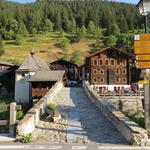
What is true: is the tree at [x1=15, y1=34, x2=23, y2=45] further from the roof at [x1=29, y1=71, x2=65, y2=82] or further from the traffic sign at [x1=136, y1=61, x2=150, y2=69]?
the traffic sign at [x1=136, y1=61, x2=150, y2=69]

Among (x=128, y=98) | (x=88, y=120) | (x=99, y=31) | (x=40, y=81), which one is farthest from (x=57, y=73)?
(x=99, y=31)

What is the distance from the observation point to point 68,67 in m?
91.9

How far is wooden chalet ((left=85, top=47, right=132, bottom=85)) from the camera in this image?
77.2m

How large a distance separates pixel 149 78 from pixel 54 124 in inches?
177

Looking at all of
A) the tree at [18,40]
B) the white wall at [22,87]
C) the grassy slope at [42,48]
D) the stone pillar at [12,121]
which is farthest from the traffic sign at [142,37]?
the tree at [18,40]

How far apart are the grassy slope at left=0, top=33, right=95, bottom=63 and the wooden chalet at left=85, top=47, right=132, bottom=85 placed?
5769cm

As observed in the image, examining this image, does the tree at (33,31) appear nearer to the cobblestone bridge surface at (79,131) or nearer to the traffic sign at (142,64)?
the cobblestone bridge surface at (79,131)

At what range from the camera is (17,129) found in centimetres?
1272

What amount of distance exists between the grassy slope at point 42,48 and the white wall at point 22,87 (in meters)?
67.8

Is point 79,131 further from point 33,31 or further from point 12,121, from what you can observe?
point 33,31

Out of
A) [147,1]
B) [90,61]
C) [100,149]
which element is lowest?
[100,149]

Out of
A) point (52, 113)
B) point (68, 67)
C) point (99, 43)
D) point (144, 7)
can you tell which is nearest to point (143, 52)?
point (144, 7)

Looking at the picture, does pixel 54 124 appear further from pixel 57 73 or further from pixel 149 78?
pixel 57 73

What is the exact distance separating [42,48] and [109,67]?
79.5 meters
